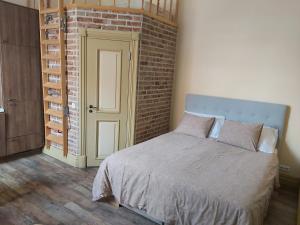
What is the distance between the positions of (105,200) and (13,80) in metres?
2.38

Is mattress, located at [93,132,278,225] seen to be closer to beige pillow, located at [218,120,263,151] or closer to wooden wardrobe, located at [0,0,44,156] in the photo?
beige pillow, located at [218,120,263,151]

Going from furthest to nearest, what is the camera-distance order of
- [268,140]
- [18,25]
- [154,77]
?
[154,77]
[18,25]
[268,140]

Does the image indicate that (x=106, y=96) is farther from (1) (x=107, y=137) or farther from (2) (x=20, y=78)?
(2) (x=20, y=78)

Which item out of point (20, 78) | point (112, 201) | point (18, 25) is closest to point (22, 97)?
point (20, 78)

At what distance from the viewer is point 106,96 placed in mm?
3504

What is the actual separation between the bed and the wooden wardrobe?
1.95m

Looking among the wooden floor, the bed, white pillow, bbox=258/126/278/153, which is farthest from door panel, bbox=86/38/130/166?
white pillow, bbox=258/126/278/153

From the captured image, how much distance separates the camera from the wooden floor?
2451 mm

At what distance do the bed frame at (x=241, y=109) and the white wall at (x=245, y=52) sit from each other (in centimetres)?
11

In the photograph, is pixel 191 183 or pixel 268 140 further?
pixel 268 140

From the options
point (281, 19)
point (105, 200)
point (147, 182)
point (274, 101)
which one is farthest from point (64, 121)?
point (281, 19)

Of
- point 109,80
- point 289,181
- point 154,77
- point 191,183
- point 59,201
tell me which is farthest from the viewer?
point 154,77

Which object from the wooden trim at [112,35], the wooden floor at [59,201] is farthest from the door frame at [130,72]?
the wooden floor at [59,201]

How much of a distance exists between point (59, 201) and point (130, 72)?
1.96m
